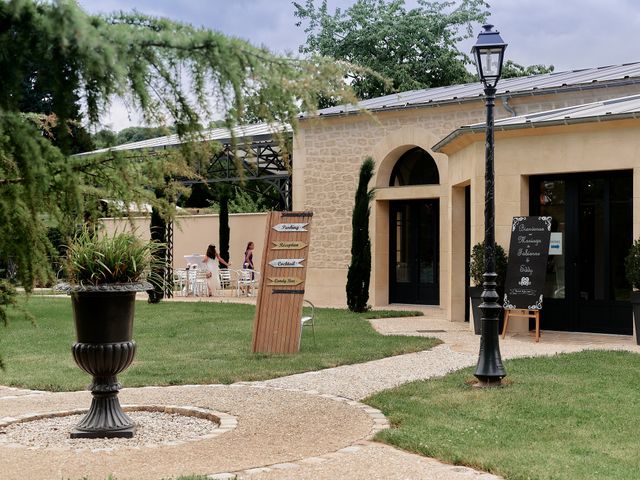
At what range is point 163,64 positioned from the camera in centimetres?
330

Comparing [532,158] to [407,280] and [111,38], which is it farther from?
[111,38]

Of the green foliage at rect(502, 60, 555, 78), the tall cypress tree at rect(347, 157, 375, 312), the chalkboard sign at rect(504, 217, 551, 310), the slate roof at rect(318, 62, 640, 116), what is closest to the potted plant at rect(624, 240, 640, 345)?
the chalkboard sign at rect(504, 217, 551, 310)

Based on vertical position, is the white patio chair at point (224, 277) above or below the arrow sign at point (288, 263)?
below

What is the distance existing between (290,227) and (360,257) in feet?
20.8

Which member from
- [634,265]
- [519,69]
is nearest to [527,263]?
[634,265]

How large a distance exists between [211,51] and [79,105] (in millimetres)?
572

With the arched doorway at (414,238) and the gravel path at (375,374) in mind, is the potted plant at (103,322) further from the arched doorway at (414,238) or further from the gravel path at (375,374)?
the arched doorway at (414,238)

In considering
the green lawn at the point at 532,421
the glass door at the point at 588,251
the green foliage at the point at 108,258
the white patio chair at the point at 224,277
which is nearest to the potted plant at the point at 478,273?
the glass door at the point at 588,251

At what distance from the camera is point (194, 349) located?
38.6ft

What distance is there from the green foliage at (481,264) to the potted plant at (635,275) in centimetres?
183

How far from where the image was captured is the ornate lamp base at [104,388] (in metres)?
6.63

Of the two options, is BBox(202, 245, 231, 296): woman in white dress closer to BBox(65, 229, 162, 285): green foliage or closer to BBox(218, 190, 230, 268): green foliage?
BBox(218, 190, 230, 268): green foliage

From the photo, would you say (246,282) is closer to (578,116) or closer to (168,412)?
(578,116)

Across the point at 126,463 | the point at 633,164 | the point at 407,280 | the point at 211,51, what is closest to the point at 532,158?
the point at 633,164
